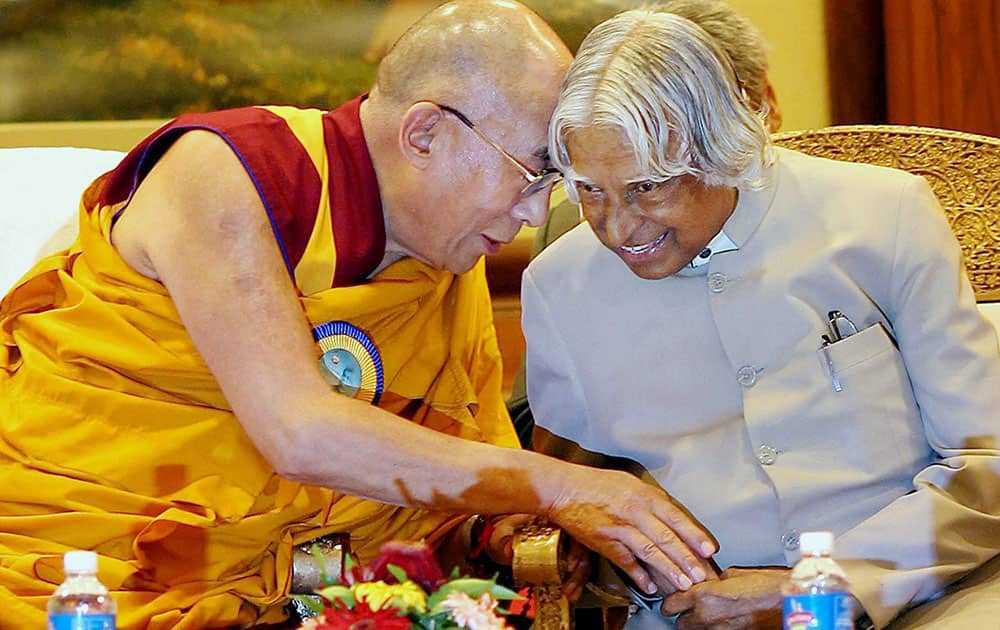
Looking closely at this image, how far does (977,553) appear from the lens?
1815 millimetres

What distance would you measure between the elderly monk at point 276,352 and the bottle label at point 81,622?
22.6 inches

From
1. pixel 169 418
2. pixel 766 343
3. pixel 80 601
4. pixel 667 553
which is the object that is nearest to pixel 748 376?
pixel 766 343

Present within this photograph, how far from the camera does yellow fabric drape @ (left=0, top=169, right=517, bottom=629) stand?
1.98 m

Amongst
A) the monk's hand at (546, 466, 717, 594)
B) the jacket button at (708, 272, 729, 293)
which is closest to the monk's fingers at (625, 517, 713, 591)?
the monk's hand at (546, 466, 717, 594)

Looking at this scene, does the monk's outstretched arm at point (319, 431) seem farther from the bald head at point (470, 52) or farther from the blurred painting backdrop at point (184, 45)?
the blurred painting backdrop at point (184, 45)

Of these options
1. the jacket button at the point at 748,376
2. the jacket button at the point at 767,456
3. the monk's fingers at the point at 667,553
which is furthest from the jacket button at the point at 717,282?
the monk's fingers at the point at 667,553

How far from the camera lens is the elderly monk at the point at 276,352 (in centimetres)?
189

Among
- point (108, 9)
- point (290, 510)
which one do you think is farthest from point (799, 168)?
point (108, 9)

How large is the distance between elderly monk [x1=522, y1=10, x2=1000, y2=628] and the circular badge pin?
12.4 inches

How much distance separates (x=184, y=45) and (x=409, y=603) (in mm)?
2435

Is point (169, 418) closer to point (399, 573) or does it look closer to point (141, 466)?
point (141, 466)

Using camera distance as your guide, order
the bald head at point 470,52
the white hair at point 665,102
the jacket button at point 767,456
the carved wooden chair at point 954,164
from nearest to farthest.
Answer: the white hair at point 665,102 < the jacket button at point 767,456 < the bald head at point 470,52 < the carved wooden chair at point 954,164

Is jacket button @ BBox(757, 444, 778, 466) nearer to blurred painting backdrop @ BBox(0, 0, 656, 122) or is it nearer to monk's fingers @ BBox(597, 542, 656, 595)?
monk's fingers @ BBox(597, 542, 656, 595)

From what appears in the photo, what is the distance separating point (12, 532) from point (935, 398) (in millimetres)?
1279
